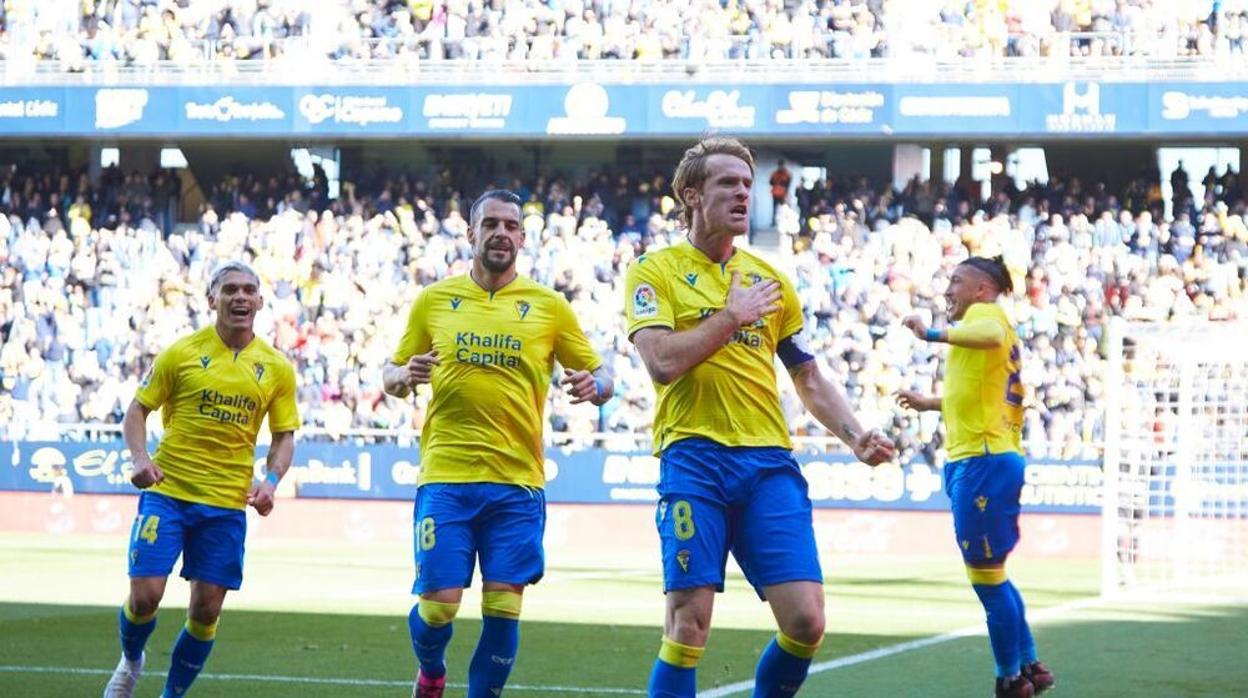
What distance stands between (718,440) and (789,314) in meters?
0.66

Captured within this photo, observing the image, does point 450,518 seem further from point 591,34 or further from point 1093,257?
point 591,34

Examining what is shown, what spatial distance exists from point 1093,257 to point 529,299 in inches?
868

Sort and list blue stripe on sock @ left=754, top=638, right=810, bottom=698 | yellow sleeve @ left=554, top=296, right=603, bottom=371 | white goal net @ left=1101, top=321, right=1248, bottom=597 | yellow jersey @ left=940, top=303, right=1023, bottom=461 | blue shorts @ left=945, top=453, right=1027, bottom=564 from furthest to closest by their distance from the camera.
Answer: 1. white goal net @ left=1101, top=321, right=1248, bottom=597
2. yellow jersey @ left=940, top=303, right=1023, bottom=461
3. blue shorts @ left=945, top=453, right=1027, bottom=564
4. yellow sleeve @ left=554, top=296, right=603, bottom=371
5. blue stripe on sock @ left=754, top=638, right=810, bottom=698

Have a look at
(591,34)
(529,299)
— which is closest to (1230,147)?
(591,34)

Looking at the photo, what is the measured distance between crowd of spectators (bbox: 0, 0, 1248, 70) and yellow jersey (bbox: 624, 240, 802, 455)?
24.8 meters

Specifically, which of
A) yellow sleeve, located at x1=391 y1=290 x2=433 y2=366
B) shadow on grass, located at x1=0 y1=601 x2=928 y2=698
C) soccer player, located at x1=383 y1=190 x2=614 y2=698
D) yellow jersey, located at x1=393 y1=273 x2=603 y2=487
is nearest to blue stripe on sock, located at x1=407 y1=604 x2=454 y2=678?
soccer player, located at x1=383 y1=190 x2=614 y2=698

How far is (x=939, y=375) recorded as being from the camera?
28.6 meters

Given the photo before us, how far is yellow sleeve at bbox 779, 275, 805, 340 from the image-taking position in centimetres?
772

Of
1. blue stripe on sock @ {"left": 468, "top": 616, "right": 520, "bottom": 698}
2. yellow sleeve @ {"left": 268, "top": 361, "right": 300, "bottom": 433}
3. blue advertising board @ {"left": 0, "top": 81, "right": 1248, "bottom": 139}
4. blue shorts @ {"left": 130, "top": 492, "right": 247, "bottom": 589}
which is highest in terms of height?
blue advertising board @ {"left": 0, "top": 81, "right": 1248, "bottom": 139}

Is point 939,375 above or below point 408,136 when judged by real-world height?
below

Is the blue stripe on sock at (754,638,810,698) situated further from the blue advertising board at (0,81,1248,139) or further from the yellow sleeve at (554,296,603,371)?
the blue advertising board at (0,81,1248,139)

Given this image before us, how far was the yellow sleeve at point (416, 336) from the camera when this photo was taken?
9297 mm

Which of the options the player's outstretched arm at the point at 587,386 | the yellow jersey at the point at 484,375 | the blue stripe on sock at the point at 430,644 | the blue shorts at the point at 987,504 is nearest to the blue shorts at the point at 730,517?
the player's outstretched arm at the point at 587,386

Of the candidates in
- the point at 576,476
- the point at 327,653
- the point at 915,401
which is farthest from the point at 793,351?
the point at 576,476
